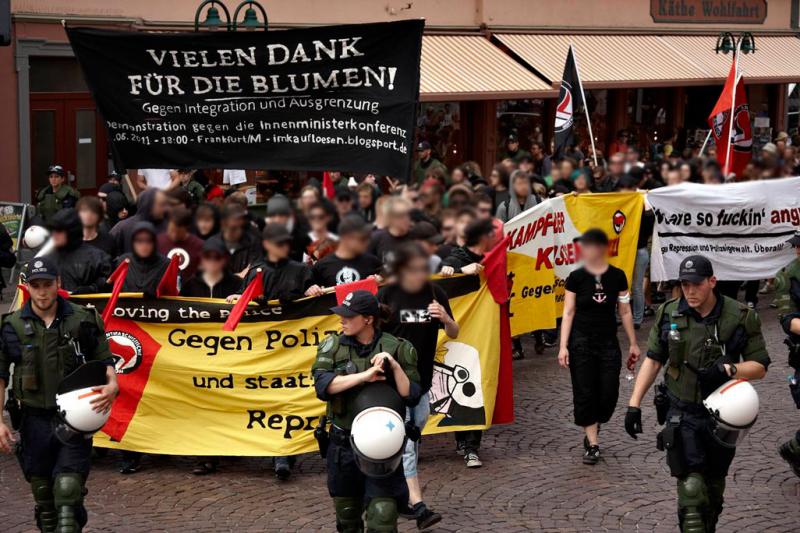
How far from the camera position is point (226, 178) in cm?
580

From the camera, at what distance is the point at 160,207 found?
409 centimetres

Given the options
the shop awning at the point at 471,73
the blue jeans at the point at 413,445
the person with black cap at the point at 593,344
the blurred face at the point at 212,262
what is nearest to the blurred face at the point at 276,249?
the blurred face at the point at 212,262

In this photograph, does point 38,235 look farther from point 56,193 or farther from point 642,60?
point 642,60

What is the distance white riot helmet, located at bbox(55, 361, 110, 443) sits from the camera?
6676 millimetres

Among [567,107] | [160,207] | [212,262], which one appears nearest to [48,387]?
[160,207]

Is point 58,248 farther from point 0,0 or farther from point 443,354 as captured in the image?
point 0,0

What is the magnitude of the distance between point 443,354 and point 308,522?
2039 millimetres

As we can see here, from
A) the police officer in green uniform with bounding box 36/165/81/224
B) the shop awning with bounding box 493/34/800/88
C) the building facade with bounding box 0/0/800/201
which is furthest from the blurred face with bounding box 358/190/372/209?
the shop awning with bounding box 493/34/800/88

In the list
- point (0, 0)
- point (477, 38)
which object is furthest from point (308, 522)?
point (477, 38)

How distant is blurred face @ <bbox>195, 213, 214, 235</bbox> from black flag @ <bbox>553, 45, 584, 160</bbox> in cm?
267

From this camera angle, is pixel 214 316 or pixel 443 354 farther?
pixel 443 354

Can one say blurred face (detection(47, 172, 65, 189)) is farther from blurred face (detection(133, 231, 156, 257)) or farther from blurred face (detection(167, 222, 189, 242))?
blurred face (detection(167, 222, 189, 242))

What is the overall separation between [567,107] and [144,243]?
4.08 metres

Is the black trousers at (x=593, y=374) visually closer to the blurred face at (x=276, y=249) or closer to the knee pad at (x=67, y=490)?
the knee pad at (x=67, y=490)
